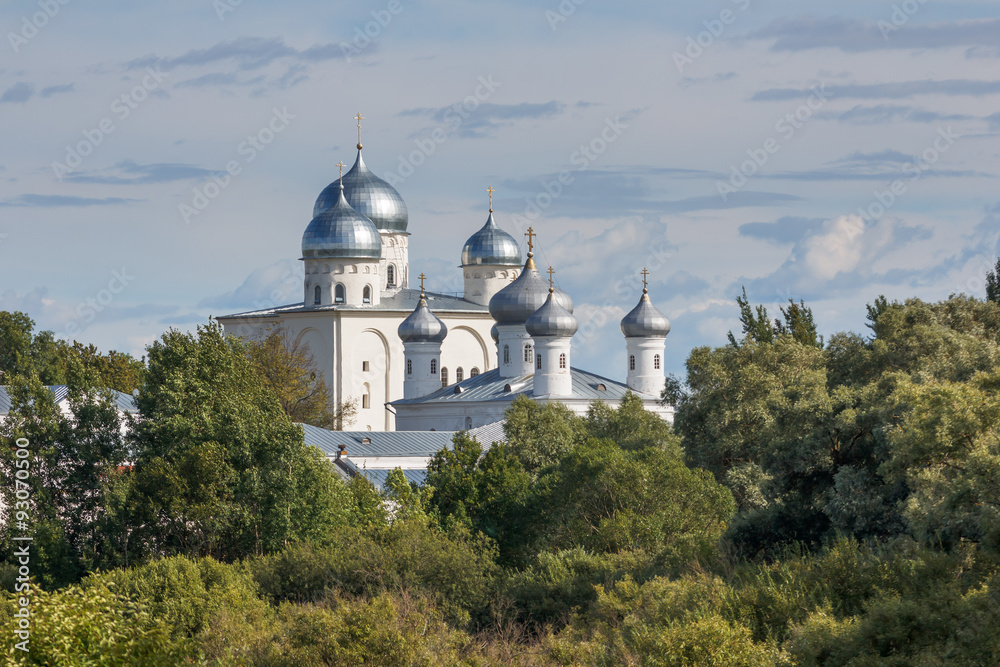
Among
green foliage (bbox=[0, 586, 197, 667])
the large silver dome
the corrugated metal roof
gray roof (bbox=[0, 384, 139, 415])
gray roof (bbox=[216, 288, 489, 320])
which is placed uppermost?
the large silver dome

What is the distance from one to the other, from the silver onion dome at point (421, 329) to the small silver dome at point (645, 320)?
874 centimetres

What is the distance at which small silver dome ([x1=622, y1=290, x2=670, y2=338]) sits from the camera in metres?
62.7

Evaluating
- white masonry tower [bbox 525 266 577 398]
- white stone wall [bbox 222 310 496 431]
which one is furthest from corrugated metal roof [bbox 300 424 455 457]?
white stone wall [bbox 222 310 496 431]

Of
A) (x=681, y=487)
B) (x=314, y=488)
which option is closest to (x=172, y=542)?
(x=314, y=488)

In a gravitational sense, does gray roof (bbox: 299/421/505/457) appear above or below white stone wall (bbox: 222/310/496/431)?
below

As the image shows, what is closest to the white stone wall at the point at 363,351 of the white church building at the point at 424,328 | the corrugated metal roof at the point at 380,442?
the white church building at the point at 424,328

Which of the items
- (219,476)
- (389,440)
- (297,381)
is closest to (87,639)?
(219,476)

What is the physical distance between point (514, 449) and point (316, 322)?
29311mm

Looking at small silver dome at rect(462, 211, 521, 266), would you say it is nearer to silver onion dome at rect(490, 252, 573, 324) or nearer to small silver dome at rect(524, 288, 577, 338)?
silver onion dome at rect(490, 252, 573, 324)

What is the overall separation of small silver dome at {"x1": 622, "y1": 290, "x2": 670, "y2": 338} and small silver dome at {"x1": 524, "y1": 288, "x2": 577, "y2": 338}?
3.24 metres

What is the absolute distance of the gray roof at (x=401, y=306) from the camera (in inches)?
2857

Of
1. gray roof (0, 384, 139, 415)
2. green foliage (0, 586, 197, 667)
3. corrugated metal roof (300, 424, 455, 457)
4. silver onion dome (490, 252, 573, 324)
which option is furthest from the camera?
silver onion dome (490, 252, 573, 324)

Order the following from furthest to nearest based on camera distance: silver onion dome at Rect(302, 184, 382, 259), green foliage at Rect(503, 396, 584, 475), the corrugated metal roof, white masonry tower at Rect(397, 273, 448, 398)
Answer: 1. silver onion dome at Rect(302, 184, 382, 259)
2. white masonry tower at Rect(397, 273, 448, 398)
3. the corrugated metal roof
4. green foliage at Rect(503, 396, 584, 475)

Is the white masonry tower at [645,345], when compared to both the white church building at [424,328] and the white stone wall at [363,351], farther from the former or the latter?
the white stone wall at [363,351]
